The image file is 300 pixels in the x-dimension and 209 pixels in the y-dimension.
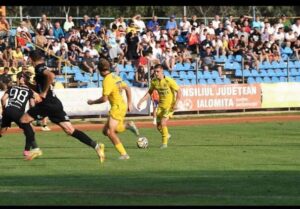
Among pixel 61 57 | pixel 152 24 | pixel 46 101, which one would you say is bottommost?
pixel 46 101

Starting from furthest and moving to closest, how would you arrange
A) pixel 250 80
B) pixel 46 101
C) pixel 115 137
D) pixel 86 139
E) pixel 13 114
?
pixel 250 80 < pixel 13 114 < pixel 46 101 < pixel 115 137 < pixel 86 139

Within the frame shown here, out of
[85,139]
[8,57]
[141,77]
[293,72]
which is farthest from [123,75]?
[85,139]

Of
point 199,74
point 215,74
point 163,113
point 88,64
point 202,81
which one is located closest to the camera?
point 163,113

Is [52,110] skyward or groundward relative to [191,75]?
skyward

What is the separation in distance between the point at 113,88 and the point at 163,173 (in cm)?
342

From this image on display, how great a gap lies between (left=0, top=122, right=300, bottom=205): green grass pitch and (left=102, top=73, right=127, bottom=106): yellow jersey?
1.19 metres

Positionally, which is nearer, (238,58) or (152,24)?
(238,58)

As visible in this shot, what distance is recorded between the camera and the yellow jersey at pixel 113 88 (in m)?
17.6

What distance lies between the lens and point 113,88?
58.0 ft

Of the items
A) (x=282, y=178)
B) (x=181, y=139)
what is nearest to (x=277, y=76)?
(x=181, y=139)

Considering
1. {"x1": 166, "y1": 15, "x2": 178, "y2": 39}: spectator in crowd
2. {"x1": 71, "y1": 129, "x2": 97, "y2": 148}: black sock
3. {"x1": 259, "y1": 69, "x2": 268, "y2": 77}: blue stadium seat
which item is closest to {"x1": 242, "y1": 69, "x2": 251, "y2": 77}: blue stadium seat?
{"x1": 259, "y1": 69, "x2": 268, "y2": 77}: blue stadium seat

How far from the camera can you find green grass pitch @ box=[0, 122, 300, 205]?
11.6m

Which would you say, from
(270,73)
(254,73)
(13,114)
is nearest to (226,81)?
(254,73)

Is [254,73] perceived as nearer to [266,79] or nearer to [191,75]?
[266,79]
